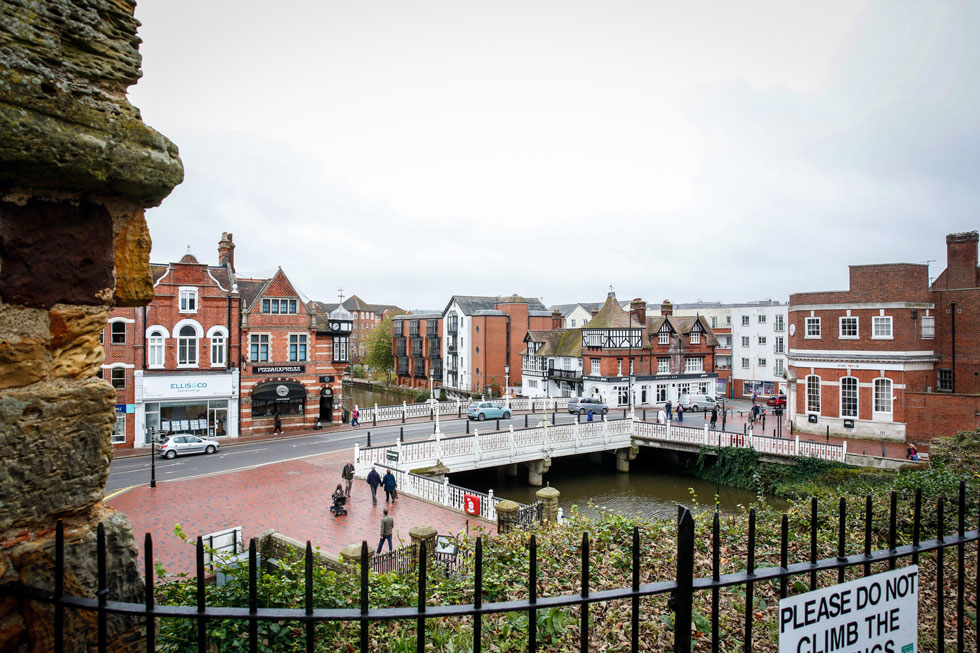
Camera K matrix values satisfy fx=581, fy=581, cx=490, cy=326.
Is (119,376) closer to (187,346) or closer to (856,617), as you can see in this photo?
(187,346)

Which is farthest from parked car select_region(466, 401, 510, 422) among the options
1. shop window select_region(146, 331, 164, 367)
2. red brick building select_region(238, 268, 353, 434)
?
shop window select_region(146, 331, 164, 367)

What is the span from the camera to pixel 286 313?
3559cm

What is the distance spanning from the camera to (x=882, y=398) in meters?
30.9

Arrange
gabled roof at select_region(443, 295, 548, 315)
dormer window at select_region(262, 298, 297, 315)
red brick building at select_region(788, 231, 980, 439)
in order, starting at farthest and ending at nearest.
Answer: gabled roof at select_region(443, 295, 548, 315) → dormer window at select_region(262, 298, 297, 315) → red brick building at select_region(788, 231, 980, 439)

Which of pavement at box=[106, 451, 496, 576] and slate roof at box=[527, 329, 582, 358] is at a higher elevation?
slate roof at box=[527, 329, 582, 358]

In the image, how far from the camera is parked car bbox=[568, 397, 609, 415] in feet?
139

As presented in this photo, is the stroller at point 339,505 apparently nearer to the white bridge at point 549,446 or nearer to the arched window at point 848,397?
the white bridge at point 549,446

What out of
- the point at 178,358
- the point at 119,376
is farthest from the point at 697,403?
the point at 119,376

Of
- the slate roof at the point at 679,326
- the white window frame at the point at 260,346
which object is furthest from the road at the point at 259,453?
the slate roof at the point at 679,326

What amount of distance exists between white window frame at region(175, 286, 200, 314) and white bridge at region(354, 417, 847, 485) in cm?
1527

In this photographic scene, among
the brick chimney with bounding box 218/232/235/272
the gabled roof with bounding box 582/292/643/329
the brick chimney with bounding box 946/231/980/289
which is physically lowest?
the gabled roof with bounding box 582/292/643/329

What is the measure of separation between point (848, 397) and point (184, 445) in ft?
114

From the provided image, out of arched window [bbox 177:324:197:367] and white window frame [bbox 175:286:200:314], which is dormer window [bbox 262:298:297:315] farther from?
arched window [bbox 177:324:197:367]

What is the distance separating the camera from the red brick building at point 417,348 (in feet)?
226
